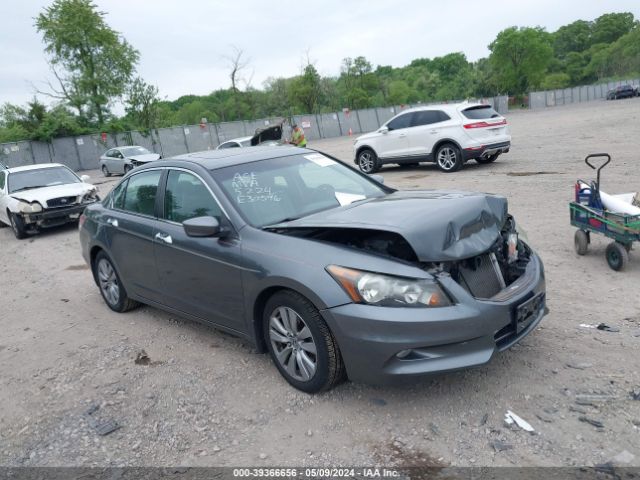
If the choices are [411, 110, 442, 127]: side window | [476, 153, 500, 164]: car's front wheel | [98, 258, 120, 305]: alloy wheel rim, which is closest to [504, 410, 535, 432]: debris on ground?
[98, 258, 120, 305]: alloy wheel rim

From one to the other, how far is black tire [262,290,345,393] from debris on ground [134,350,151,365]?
1342 mm

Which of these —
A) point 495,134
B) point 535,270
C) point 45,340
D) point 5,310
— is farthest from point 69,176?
point 535,270

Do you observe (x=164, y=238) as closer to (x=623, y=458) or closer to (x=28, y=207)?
(x=623, y=458)

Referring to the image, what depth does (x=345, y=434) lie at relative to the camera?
3.28m

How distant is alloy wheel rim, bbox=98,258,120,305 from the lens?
5.74 metres

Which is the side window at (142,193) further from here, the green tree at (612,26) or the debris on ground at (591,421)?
the green tree at (612,26)

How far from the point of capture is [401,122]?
1527 cm

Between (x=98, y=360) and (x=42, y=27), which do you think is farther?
(x=42, y=27)

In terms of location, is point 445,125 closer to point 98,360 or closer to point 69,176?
point 69,176

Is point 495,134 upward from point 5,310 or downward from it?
upward

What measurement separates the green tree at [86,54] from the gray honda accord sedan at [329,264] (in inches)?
1887

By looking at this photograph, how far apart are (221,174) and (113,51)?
51.2 meters

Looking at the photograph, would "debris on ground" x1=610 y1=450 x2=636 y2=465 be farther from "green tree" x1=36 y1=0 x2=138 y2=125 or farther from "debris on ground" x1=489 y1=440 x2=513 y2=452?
"green tree" x1=36 y1=0 x2=138 y2=125

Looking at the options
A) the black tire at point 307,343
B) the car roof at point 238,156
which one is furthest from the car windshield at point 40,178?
the black tire at point 307,343
